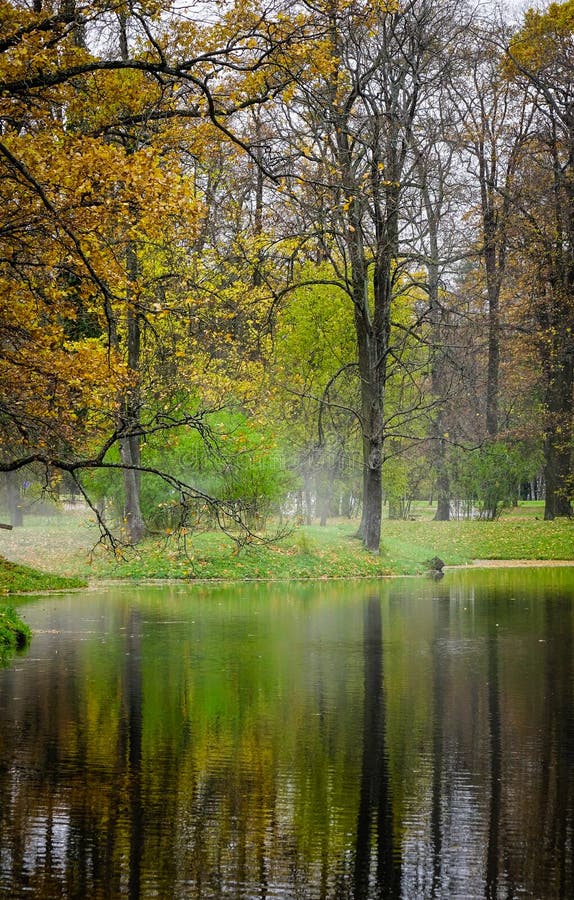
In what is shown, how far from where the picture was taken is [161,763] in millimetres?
8000

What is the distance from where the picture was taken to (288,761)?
811 centimetres

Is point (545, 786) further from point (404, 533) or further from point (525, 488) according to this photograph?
point (525, 488)

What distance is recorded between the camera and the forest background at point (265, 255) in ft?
39.0

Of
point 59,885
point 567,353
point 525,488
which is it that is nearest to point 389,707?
point 59,885

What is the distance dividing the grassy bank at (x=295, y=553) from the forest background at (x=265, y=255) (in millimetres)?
832

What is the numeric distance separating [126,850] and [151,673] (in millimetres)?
5985

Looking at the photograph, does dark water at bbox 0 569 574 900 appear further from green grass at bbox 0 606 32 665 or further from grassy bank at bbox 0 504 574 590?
grassy bank at bbox 0 504 574 590


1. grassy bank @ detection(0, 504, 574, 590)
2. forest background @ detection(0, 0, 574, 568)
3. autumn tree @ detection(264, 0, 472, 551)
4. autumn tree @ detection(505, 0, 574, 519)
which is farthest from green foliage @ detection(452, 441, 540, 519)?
autumn tree @ detection(264, 0, 472, 551)

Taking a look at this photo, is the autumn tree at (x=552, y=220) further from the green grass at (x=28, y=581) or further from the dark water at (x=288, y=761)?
the dark water at (x=288, y=761)

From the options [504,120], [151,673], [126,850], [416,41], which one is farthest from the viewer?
[504,120]

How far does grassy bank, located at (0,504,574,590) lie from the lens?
915 inches

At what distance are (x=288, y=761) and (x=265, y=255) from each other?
572 inches

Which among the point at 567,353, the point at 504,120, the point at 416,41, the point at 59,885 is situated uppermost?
the point at 504,120

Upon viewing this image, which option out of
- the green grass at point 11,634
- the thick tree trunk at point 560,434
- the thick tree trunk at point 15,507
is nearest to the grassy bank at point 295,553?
the thick tree trunk at point 560,434
